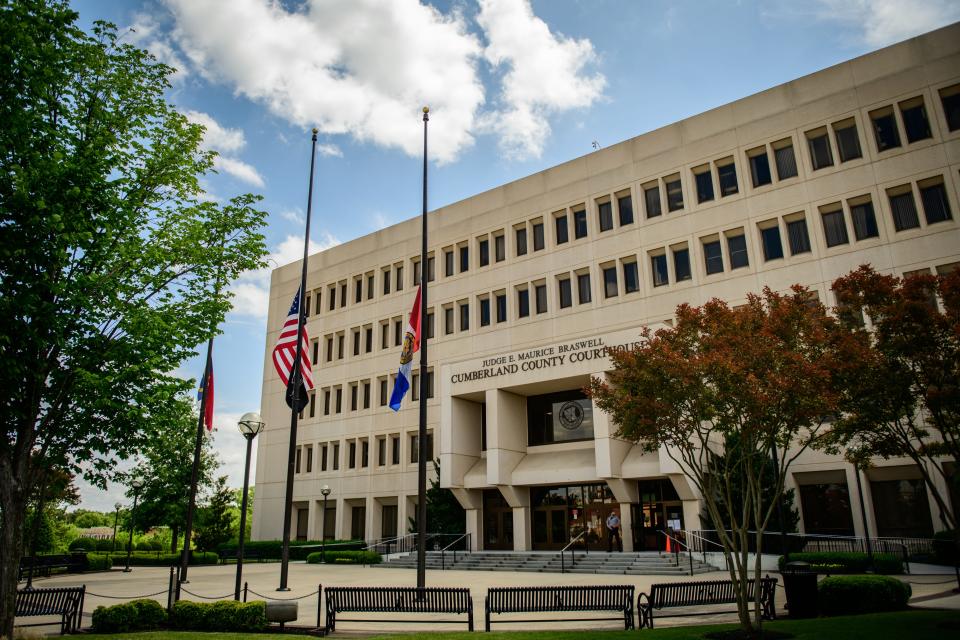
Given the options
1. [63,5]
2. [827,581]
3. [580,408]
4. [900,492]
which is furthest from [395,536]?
[63,5]

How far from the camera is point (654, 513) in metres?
31.9

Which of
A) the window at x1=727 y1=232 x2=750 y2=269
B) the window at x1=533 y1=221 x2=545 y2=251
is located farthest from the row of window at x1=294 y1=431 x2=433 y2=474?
the window at x1=727 y1=232 x2=750 y2=269

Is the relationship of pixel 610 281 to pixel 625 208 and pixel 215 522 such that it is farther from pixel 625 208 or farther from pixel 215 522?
pixel 215 522

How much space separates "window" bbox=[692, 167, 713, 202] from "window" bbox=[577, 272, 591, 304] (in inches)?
288

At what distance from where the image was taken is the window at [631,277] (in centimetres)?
3588

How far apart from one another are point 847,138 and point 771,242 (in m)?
5.92

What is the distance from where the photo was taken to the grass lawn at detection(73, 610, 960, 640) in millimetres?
11500

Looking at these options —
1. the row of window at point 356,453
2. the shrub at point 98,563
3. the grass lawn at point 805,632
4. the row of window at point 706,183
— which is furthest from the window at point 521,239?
the shrub at point 98,563

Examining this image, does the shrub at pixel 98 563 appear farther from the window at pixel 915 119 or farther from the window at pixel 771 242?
the window at pixel 915 119

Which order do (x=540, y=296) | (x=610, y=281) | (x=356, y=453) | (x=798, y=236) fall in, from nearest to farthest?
(x=798, y=236) → (x=610, y=281) → (x=540, y=296) → (x=356, y=453)

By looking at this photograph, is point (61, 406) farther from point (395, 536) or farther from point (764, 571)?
point (395, 536)

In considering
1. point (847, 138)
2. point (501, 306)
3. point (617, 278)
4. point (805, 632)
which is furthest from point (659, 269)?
point (805, 632)

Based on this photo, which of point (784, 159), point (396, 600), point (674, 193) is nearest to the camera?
point (396, 600)

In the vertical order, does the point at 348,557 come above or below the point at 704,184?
below
